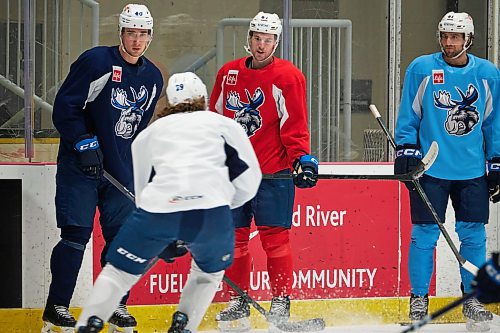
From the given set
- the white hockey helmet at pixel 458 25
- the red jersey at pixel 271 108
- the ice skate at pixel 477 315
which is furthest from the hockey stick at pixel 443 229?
the white hockey helmet at pixel 458 25

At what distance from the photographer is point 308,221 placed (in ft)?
17.4

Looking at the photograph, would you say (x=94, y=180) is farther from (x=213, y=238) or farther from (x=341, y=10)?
(x=341, y=10)

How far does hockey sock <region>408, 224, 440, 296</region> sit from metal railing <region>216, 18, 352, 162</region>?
0.59 m

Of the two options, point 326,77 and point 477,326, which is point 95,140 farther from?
point 477,326

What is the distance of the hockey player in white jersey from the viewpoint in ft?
11.4

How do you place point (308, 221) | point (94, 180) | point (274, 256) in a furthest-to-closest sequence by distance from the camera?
point (308, 221) → point (274, 256) → point (94, 180)

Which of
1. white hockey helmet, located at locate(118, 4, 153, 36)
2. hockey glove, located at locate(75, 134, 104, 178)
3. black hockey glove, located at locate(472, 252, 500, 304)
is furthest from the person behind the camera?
white hockey helmet, located at locate(118, 4, 153, 36)

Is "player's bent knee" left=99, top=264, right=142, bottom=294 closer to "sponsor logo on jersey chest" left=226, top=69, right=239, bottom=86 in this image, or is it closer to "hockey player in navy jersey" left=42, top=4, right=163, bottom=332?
"hockey player in navy jersey" left=42, top=4, right=163, bottom=332

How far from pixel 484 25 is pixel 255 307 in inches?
72.8

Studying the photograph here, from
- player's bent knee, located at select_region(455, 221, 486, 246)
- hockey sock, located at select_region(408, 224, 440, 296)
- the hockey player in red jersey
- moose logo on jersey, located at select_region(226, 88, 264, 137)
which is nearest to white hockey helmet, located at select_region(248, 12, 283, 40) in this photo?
the hockey player in red jersey

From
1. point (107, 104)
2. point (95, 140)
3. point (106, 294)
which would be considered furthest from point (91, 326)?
point (107, 104)

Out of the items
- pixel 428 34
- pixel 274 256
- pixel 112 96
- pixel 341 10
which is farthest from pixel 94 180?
pixel 428 34

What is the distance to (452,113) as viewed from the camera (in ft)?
16.2

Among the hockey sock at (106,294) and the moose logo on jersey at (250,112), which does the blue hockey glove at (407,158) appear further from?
the hockey sock at (106,294)
